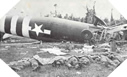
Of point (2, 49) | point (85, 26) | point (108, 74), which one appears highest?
point (85, 26)

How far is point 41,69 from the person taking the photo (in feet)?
5.16

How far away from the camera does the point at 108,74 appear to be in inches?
63.3

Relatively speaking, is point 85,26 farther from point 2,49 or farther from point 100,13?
point 2,49

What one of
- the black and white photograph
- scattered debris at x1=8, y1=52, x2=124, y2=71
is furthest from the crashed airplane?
scattered debris at x1=8, y1=52, x2=124, y2=71

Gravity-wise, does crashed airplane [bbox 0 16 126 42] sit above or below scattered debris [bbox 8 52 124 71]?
above

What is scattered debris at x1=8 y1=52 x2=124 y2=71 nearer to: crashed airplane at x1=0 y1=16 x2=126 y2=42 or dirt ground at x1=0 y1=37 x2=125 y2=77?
dirt ground at x1=0 y1=37 x2=125 y2=77

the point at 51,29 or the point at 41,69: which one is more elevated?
the point at 51,29

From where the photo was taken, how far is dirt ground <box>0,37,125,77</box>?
5.16 ft

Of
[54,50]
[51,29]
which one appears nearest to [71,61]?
[54,50]

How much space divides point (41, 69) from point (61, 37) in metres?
0.28

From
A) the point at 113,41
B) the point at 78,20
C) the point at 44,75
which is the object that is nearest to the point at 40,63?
the point at 44,75

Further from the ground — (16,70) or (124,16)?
(124,16)

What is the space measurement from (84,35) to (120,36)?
277mm

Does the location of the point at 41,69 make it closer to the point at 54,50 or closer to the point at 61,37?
the point at 54,50
